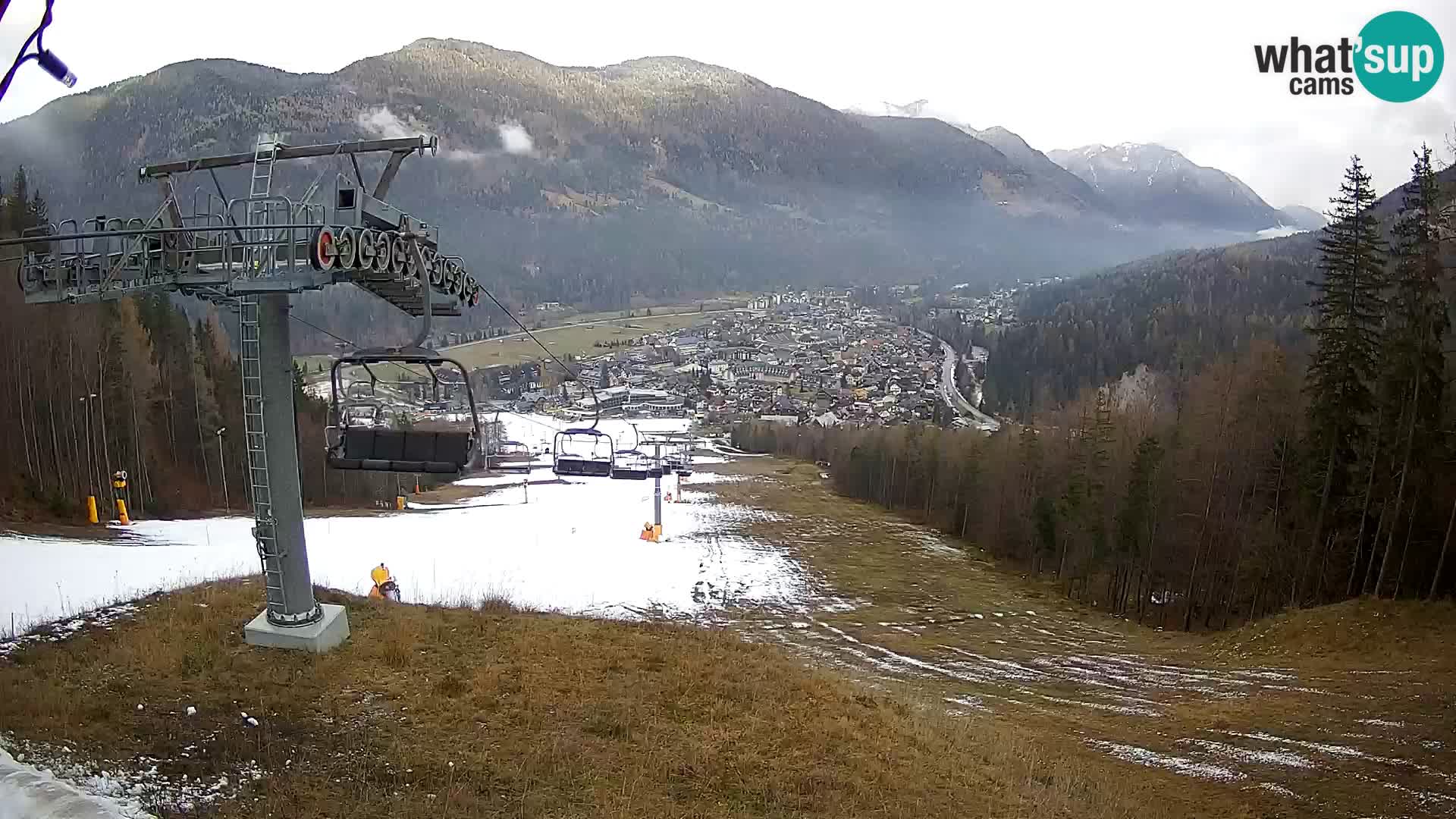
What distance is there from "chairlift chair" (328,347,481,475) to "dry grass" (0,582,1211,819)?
2.68 metres

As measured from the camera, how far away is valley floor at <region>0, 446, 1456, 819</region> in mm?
7539

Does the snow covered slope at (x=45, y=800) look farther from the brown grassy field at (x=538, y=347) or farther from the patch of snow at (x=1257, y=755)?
the brown grassy field at (x=538, y=347)

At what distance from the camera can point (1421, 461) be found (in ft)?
76.1

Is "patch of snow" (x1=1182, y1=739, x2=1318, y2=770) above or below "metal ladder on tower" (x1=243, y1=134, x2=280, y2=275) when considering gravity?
below

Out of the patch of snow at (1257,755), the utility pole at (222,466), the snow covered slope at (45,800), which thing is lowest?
the patch of snow at (1257,755)

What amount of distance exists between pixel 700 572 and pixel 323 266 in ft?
88.2

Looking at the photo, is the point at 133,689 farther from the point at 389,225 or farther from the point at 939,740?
the point at 939,740

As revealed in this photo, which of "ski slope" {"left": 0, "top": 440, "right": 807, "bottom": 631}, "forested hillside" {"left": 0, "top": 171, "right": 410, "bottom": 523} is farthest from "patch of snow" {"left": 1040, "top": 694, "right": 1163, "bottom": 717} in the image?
"forested hillside" {"left": 0, "top": 171, "right": 410, "bottom": 523}

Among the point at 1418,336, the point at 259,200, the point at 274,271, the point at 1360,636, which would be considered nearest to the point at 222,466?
the point at 259,200

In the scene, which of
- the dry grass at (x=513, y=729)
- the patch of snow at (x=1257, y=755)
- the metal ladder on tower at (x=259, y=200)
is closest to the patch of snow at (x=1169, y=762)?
the dry grass at (x=513, y=729)

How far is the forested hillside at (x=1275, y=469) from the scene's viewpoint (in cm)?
2309

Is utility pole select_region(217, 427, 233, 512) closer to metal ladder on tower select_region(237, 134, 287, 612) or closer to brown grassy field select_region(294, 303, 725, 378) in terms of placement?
brown grassy field select_region(294, 303, 725, 378)

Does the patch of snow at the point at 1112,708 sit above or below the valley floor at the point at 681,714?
below

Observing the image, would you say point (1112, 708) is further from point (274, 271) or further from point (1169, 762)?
point (274, 271)
